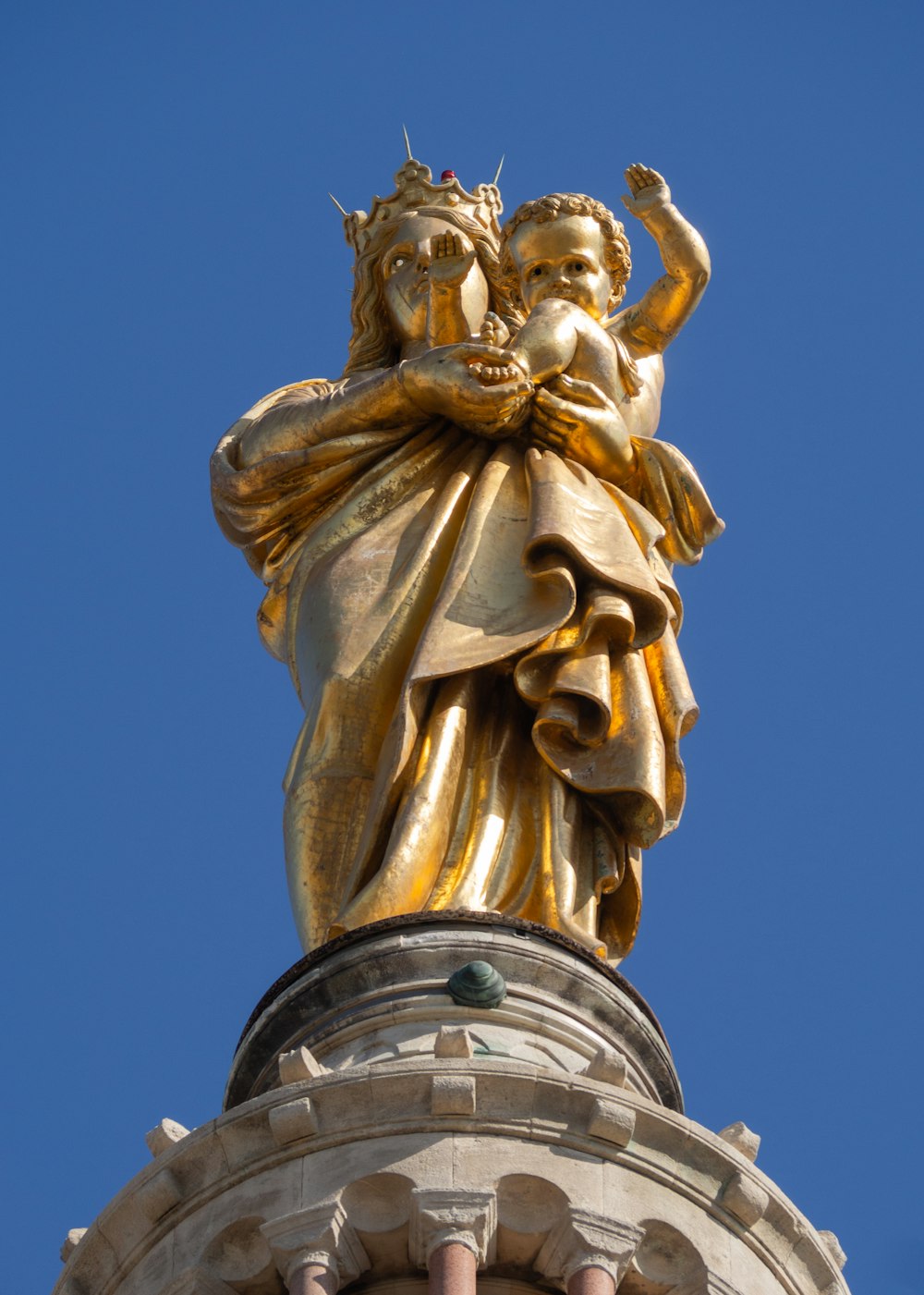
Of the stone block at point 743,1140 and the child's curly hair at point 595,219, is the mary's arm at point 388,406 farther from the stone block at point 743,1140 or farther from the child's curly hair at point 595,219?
the stone block at point 743,1140

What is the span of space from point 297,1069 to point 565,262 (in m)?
7.20

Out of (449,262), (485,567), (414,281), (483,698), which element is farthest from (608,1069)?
(414,281)

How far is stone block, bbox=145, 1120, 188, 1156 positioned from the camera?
12.6 m

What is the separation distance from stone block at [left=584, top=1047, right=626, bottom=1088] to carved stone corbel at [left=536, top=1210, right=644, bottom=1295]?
2.44ft

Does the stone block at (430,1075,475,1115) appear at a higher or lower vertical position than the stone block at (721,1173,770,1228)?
higher

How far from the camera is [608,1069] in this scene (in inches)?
489

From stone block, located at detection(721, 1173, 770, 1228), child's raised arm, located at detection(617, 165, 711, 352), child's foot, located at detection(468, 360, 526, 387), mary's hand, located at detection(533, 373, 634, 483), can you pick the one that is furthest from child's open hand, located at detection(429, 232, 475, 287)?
stone block, located at detection(721, 1173, 770, 1228)

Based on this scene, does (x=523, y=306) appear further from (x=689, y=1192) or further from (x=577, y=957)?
(x=689, y=1192)

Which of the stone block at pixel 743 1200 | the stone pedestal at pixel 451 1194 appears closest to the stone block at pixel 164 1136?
the stone pedestal at pixel 451 1194

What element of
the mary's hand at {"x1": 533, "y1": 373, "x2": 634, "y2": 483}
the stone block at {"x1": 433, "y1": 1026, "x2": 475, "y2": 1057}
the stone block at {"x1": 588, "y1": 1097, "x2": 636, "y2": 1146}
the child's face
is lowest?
the stone block at {"x1": 588, "y1": 1097, "x2": 636, "y2": 1146}

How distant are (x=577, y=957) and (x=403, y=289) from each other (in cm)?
633

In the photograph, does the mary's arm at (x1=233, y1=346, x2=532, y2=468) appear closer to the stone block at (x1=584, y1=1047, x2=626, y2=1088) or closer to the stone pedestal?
the stone pedestal

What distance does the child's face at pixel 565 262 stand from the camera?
722 inches

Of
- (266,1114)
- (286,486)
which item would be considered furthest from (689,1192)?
(286,486)
